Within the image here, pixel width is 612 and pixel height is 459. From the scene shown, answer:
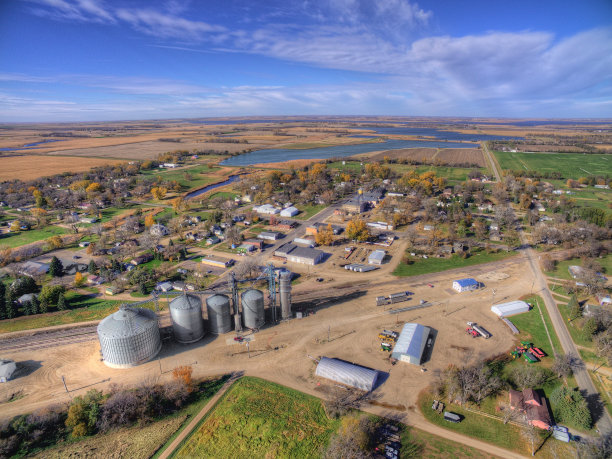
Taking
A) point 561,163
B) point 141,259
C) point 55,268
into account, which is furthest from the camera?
point 561,163

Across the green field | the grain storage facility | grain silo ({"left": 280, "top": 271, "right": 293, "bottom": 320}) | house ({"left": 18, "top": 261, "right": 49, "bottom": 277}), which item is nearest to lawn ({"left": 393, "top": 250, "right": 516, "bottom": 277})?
the grain storage facility

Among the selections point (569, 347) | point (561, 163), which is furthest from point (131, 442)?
point (561, 163)

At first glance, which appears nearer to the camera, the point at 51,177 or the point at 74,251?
the point at 74,251

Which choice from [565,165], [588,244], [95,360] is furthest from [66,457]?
[565,165]

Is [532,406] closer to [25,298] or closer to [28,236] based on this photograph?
[25,298]

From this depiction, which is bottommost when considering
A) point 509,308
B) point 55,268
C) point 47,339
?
point 47,339

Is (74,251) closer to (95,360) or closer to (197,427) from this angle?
(95,360)

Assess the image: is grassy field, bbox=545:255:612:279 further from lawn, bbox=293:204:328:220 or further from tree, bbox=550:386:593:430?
lawn, bbox=293:204:328:220
